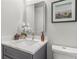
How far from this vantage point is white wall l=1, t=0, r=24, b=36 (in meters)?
2.31

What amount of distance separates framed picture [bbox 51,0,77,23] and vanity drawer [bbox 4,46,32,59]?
78cm

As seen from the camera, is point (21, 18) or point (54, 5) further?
point (21, 18)

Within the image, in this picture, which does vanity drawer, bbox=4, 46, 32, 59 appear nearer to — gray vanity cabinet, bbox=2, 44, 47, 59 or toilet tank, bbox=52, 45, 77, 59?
gray vanity cabinet, bbox=2, 44, 47, 59

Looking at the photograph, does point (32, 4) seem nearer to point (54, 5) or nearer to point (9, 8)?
point (9, 8)

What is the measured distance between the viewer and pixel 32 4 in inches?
96.1

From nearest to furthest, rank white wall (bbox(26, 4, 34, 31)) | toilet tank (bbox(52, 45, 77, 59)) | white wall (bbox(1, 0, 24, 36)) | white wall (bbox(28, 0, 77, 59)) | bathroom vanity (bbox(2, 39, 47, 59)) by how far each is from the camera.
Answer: toilet tank (bbox(52, 45, 77, 59)) → bathroom vanity (bbox(2, 39, 47, 59)) → white wall (bbox(28, 0, 77, 59)) → white wall (bbox(1, 0, 24, 36)) → white wall (bbox(26, 4, 34, 31))

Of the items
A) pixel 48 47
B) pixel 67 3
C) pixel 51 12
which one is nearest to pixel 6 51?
pixel 48 47

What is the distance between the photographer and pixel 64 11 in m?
1.70

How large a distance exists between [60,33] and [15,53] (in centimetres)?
86

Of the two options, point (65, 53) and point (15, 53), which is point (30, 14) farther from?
point (65, 53)

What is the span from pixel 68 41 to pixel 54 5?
68cm

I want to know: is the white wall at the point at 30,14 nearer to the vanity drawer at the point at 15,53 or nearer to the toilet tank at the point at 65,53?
the vanity drawer at the point at 15,53

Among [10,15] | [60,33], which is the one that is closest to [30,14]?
[10,15]

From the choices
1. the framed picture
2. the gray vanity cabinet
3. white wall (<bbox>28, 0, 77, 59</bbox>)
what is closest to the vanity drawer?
the gray vanity cabinet
